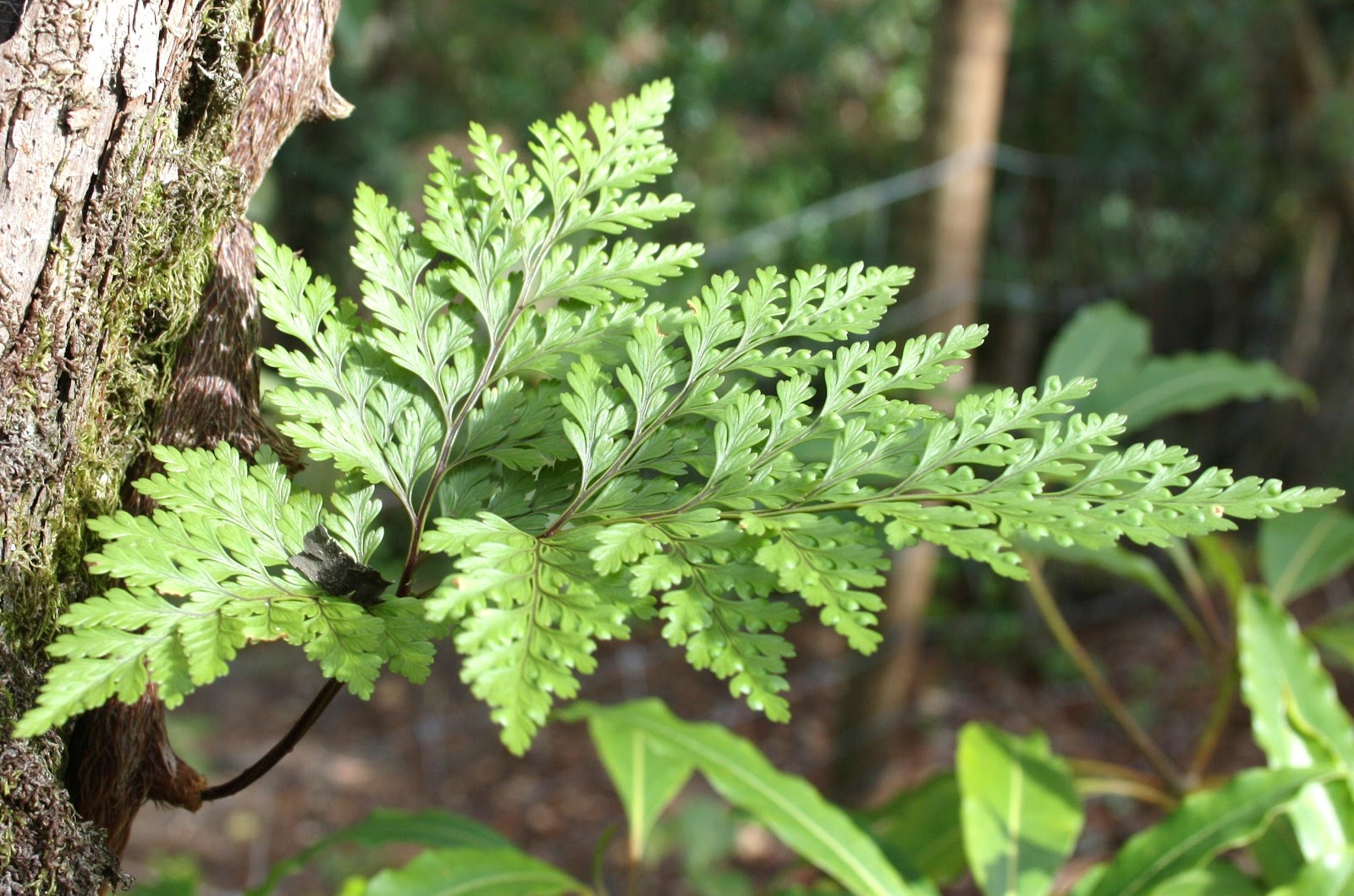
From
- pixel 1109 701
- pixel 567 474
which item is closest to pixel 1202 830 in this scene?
pixel 1109 701

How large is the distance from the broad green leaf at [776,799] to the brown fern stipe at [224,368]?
2.52 feet

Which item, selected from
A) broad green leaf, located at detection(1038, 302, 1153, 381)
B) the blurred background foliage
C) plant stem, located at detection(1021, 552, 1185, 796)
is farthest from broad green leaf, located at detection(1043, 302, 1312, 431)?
the blurred background foliage

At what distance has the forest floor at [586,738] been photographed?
4.49 m

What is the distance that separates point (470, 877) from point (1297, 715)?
1341 millimetres

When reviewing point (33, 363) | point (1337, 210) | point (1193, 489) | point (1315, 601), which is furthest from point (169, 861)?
point (1337, 210)

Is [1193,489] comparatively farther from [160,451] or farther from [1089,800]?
[1089,800]

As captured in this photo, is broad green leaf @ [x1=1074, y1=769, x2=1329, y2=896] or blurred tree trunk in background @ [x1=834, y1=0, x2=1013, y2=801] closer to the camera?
broad green leaf @ [x1=1074, y1=769, x2=1329, y2=896]

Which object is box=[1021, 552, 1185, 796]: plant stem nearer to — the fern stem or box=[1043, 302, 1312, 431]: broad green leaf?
box=[1043, 302, 1312, 431]: broad green leaf

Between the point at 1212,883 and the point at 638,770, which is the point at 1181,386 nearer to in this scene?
the point at 1212,883

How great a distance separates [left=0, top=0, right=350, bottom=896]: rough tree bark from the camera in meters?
0.60

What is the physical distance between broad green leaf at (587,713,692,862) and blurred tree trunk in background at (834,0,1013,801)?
1726 millimetres

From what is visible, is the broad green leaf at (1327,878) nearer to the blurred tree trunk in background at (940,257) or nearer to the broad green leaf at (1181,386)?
the broad green leaf at (1181,386)

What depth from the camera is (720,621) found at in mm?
634

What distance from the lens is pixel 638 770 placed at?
179 centimetres
